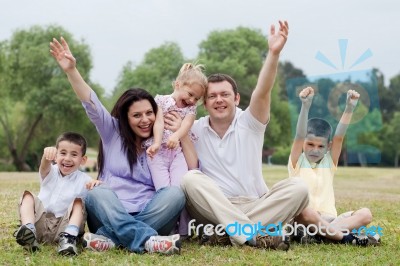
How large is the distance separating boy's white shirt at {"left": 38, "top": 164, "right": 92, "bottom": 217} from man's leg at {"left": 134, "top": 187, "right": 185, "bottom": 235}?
64 cm

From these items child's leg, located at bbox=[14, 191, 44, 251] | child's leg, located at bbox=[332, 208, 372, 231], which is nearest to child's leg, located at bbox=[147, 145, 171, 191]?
child's leg, located at bbox=[14, 191, 44, 251]

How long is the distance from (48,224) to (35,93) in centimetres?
3575

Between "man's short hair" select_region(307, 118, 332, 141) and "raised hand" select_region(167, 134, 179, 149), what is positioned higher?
"man's short hair" select_region(307, 118, 332, 141)

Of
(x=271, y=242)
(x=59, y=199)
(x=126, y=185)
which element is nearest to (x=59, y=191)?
(x=59, y=199)

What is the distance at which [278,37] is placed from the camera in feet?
17.9

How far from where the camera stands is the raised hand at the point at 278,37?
5.40 meters

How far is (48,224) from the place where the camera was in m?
5.62

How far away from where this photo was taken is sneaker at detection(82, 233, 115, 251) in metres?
5.22

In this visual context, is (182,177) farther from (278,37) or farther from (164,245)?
(278,37)

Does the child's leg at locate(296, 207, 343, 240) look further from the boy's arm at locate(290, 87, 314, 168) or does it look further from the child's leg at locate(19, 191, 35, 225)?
the child's leg at locate(19, 191, 35, 225)

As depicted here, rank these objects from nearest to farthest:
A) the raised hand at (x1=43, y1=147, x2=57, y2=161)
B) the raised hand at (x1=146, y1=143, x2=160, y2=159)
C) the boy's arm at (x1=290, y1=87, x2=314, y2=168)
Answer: the raised hand at (x1=43, y1=147, x2=57, y2=161) < the raised hand at (x1=146, y1=143, x2=160, y2=159) < the boy's arm at (x1=290, y1=87, x2=314, y2=168)

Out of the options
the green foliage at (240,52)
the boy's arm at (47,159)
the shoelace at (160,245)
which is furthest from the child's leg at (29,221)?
the green foliage at (240,52)

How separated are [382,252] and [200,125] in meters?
2.14

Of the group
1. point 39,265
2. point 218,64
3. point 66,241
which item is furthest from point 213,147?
point 218,64
